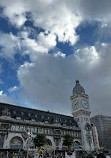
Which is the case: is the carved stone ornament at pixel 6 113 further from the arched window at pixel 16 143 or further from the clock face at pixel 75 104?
the clock face at pixel 75 104

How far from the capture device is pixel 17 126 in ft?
244

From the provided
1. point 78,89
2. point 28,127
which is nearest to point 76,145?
point 28,127

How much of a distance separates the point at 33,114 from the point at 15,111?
11152 mm

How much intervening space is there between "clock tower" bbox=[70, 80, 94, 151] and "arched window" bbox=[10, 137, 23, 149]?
132ft

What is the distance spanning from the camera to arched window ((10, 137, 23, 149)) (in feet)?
227

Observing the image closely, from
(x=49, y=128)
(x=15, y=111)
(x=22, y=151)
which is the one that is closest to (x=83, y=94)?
(x=49, y=128)

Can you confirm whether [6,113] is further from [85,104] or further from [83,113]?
[85,104]

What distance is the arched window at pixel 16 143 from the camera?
69.2 metres

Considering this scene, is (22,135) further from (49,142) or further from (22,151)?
(49,142)

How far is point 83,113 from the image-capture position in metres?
105

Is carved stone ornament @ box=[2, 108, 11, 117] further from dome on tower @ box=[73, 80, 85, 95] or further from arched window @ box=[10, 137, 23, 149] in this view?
dome on tower @ box=[73, 80, 85, 95]

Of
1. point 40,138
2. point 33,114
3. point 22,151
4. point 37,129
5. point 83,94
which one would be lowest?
point 22,151

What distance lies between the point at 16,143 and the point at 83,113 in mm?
50062

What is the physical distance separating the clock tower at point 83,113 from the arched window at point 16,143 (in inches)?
1578
